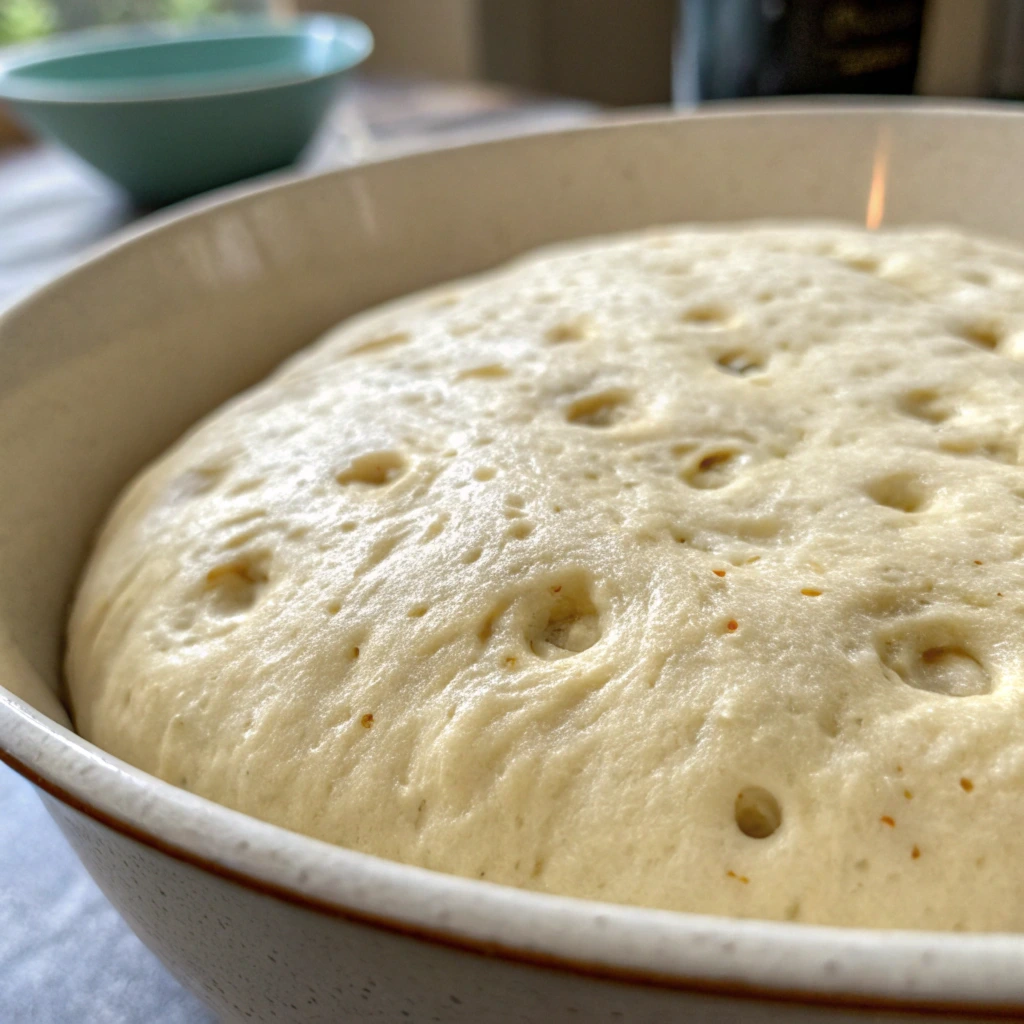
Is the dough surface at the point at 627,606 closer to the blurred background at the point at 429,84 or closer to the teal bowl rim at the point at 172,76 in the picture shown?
the blurred background at the point at 429,84

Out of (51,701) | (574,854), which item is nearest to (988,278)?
(574,854)

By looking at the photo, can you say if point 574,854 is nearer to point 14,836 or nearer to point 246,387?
point 14,836

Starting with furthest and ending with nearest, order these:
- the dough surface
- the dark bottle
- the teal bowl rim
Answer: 1. the teal bowl rim
2. the dark bottle
3. the dough surface

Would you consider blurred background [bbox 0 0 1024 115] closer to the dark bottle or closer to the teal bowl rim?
the dark bottle

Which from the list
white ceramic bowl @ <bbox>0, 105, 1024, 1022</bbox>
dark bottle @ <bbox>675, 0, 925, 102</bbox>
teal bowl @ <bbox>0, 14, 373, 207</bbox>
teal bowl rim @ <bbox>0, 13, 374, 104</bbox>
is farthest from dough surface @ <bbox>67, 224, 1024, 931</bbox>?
teal bowl rim @ <bbox>0, 13, 374, 104</bbox>

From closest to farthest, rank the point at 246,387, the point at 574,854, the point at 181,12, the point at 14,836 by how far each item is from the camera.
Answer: the point at 574,854, the point at 14,836, the point at 246,387, the point at 181,12

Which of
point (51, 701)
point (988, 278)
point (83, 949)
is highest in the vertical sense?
point (988, 278)

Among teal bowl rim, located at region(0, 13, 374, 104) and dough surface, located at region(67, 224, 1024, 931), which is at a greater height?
teal bowl rim, located at region(0, 13, 374, 104)
